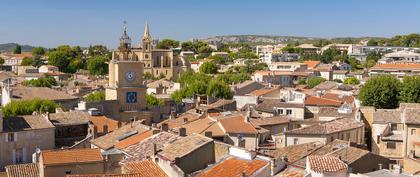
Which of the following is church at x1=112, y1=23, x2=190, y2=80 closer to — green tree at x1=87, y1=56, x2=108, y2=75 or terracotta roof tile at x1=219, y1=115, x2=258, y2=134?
green tree at x1=87, y1=56, x2=108, y2=75

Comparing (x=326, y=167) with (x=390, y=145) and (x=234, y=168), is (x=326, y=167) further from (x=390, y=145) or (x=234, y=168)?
(x=390, y=145)

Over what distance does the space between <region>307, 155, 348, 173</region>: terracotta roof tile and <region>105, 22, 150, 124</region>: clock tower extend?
25.9 m

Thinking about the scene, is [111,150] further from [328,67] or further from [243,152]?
[328,67]

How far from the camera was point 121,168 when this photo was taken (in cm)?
2178

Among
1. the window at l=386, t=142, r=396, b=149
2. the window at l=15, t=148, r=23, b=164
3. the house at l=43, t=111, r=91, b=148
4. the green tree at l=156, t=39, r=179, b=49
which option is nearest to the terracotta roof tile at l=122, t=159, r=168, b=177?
the window at l=15, t=148, r=23, b=164

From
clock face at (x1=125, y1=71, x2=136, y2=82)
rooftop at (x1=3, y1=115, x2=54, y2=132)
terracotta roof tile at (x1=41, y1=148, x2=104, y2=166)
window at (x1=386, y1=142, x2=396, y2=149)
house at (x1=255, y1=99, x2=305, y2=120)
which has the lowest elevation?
window at (x1=386, y1=142, x2=396, y2=149)

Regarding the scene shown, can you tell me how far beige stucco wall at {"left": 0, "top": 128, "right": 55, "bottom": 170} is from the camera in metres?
31.0

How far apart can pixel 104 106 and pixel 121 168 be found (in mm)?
20710

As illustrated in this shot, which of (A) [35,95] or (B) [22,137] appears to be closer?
(B) [22,137]

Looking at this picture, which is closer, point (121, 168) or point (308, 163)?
point (308, 163)

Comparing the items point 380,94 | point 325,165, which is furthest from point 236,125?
point 380,94

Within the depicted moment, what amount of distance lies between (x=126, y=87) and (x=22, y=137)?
1259 cm

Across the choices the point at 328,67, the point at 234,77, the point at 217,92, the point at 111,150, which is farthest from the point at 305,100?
the point at 328,67

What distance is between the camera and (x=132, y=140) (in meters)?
26.9
